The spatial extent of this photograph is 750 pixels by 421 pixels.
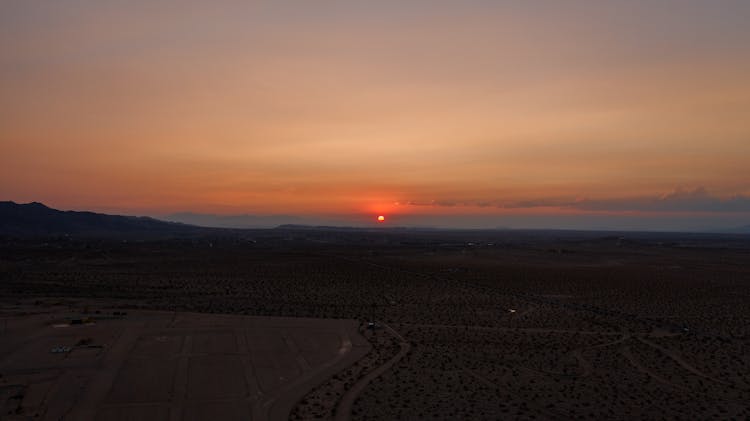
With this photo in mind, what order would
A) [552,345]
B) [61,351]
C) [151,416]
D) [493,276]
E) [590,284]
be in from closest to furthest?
1. [151,416]
2. [61,351]
3. [552,345]
4. [590,284]
5. [493,276]

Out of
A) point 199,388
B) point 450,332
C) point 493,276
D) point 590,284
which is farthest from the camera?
point 493,276

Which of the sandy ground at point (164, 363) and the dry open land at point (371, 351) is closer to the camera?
the sandy ground at point (164, 363)

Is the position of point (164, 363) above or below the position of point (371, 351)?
above

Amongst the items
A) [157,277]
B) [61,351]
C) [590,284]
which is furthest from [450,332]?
[157,277]

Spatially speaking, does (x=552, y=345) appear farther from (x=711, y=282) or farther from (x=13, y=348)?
(x=711, y=282)
